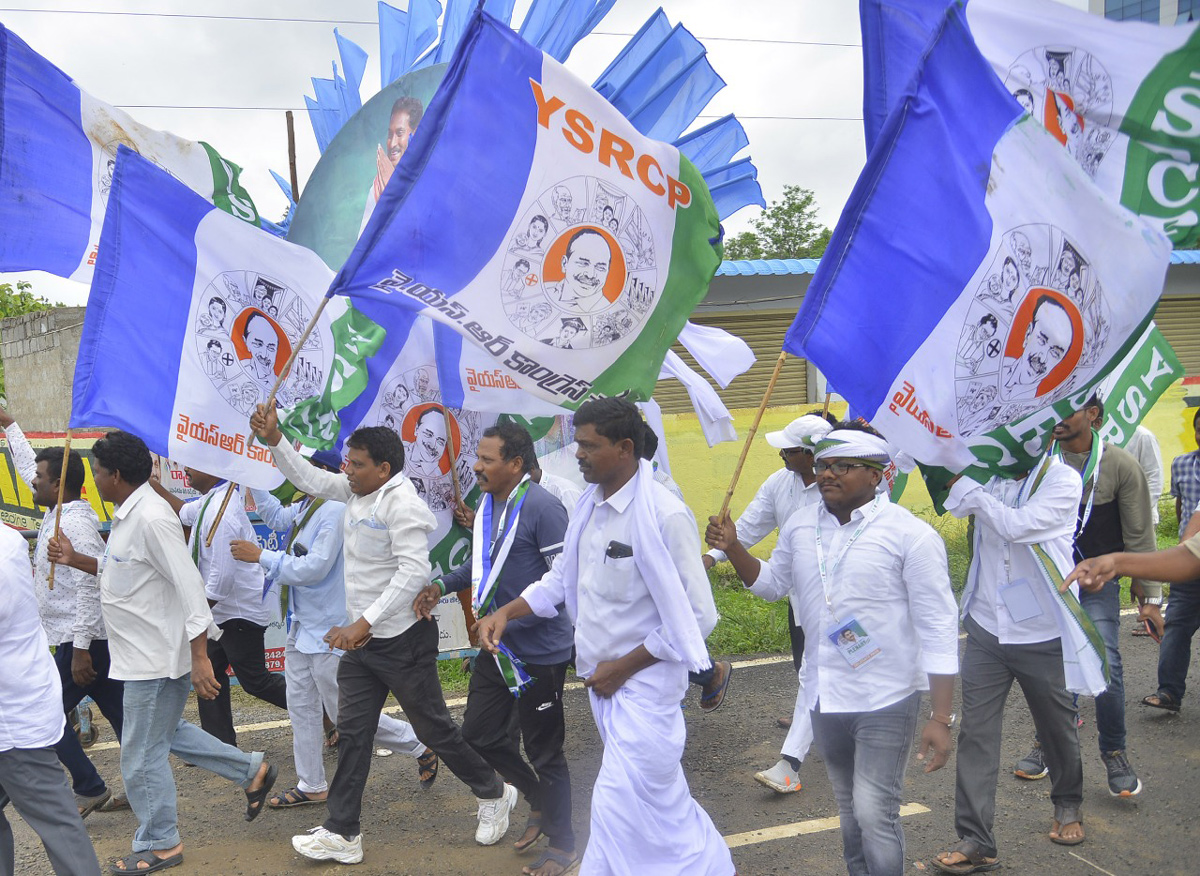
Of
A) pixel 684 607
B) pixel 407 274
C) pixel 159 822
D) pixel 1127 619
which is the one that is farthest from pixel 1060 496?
pixel 1127 619

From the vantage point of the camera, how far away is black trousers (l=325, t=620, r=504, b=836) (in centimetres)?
470

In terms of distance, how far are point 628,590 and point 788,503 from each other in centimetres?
222

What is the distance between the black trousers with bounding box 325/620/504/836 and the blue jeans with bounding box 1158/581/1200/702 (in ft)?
13.2

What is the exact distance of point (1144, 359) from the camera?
624 centimetres

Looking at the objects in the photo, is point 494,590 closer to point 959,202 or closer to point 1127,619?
point 959,202

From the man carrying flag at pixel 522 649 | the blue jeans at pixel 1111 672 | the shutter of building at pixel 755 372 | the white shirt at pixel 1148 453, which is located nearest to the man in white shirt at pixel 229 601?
the man carrying flag at pixel 522 649

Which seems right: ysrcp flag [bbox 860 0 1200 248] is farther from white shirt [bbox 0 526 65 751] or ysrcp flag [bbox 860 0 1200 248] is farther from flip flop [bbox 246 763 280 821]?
flip flop [bbox 246 763 280 821]

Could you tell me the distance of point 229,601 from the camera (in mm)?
5738

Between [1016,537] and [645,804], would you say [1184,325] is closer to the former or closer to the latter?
[1016,537]

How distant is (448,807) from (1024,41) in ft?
14.1

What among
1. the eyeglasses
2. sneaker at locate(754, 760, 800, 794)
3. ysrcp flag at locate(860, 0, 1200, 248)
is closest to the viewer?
the eyeglasses

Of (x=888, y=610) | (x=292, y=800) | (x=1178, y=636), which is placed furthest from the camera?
(x=1178, y=636)

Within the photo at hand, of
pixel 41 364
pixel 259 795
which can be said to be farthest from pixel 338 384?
pixel 41 364

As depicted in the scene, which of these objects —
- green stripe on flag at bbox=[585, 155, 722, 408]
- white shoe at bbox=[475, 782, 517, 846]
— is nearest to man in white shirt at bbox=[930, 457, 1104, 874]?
green stripe on flag at bbox=[585, 155, 722, 408]
